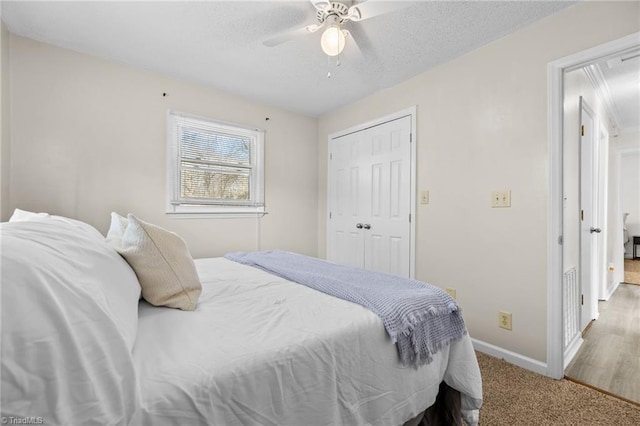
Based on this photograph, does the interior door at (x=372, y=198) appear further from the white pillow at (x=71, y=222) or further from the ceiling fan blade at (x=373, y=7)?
the white pillow at (x=71, y=222)

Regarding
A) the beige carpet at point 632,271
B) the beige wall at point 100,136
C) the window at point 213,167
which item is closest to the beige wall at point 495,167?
the window at point 213,167

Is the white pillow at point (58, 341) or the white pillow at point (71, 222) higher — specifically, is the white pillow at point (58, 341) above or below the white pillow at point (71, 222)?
below

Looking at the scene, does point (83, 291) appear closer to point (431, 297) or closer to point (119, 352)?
point (119, 352)

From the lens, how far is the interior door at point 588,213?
262 cm

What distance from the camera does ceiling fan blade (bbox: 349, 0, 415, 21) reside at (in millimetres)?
1585

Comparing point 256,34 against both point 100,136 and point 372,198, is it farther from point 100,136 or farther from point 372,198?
point 372,198

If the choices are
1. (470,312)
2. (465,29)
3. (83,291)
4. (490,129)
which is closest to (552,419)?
(470,312)

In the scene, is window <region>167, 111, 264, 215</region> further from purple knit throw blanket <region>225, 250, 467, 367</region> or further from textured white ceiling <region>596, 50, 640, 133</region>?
textured white ceiling <region>596, 50, 640, 133</region>

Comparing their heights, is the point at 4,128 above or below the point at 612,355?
above

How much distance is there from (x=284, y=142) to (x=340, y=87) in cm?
102

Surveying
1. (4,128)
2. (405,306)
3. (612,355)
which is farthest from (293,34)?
(612,355)

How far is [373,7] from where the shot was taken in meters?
1.67

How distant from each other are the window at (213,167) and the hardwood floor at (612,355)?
317cm

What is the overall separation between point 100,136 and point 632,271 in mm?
8075
